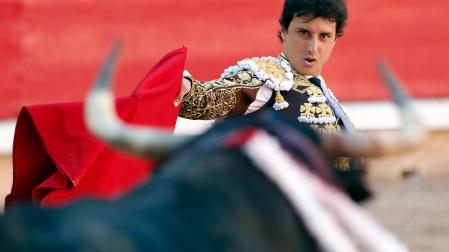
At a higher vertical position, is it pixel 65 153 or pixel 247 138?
pixel 247 138

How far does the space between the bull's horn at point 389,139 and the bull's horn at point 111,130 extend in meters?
0.33

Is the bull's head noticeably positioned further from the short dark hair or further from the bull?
the short dark hair

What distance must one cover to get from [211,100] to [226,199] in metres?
1.81

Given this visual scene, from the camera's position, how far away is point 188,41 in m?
7.89

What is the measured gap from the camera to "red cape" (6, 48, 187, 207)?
11.7 ft

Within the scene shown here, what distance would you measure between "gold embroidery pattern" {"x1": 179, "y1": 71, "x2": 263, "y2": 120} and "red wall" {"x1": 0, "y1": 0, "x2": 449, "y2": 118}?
12.5 ft

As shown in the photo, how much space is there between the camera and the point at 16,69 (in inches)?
304

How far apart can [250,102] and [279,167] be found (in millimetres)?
1793

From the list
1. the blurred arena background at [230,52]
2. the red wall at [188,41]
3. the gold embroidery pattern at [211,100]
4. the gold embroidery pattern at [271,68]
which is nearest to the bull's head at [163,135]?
the gold embroidery pattern at [211,100]

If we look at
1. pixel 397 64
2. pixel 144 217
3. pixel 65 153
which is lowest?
pixel 397 64

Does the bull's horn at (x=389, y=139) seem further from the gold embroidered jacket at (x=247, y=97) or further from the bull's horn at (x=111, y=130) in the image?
the gold embroidered jacket at (x=247, y=97)

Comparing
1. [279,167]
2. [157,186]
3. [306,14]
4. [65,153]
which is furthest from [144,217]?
[306,14]

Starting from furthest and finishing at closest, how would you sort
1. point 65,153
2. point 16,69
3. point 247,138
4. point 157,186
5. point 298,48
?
1. point 16,69
2. point 298,48
3. point 65,153
4. point 247,138
5. point 157,186

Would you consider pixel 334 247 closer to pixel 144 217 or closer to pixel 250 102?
pixel 144 217
